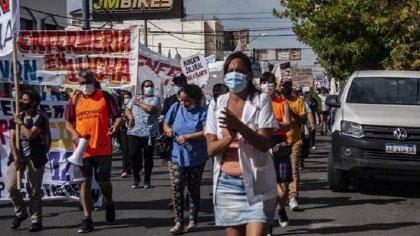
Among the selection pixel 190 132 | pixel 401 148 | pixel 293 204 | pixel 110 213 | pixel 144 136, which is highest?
pixel 190 132

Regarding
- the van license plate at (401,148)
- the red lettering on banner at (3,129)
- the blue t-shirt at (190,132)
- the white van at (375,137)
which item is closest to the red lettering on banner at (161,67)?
the white van at (375,137)

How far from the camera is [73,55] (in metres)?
10.6

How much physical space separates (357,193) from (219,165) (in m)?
7.48

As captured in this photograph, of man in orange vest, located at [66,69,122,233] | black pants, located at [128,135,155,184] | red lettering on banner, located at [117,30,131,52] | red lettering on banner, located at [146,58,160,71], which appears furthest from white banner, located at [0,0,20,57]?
red lettering on banner, located at [146,58,160,71]

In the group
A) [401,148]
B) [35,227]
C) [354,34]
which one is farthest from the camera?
[354,34]

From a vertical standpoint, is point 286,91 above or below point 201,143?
above

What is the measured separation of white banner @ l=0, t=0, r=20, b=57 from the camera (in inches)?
355

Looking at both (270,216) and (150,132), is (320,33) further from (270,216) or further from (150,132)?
(270,216)

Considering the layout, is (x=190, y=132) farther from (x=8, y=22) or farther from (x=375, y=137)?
(x=375, y=137)

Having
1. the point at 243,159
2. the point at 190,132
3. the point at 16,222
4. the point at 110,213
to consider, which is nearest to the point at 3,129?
the point at 16,222

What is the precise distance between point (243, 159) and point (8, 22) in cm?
493

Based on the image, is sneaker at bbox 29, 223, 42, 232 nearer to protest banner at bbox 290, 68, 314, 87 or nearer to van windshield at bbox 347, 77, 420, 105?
van windshield at bbox 347, 77, 420, 105

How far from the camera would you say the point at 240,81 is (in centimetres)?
521

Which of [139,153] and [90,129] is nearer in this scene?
[90,129]
